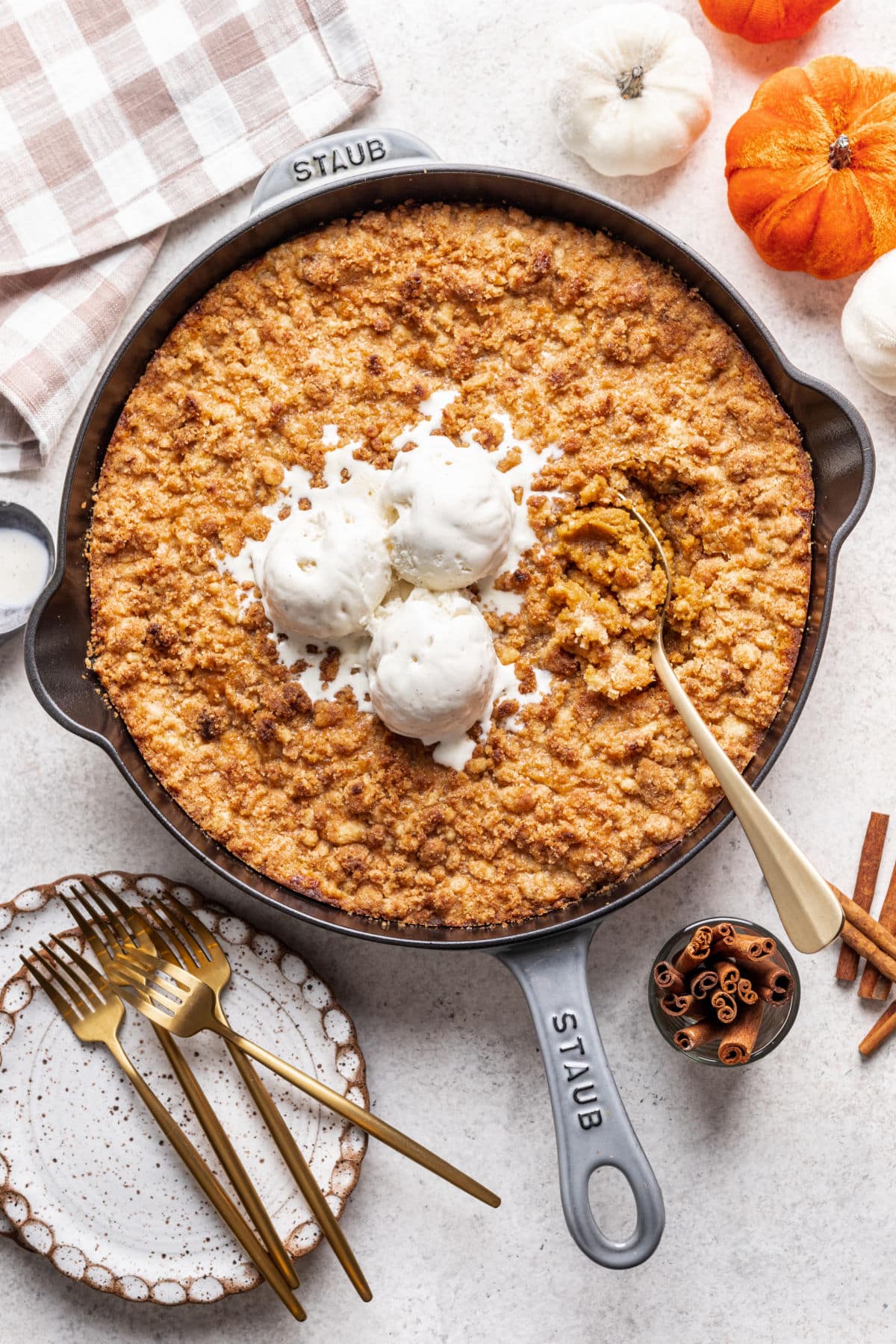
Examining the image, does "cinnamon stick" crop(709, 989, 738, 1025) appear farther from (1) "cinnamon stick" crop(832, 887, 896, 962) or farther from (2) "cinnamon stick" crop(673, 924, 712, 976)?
(1) "cinnamon stick" crop(832, 887, 896, 962)

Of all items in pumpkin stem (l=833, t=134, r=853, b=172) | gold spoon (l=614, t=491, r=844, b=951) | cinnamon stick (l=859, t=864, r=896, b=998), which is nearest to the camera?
gold spoon (l=614, t=491, r=844, b=951)

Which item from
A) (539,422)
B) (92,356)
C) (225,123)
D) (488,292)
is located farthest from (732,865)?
(225,123)

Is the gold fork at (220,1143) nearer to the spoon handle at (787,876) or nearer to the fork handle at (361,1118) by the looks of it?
the fork handle at (361,1118)

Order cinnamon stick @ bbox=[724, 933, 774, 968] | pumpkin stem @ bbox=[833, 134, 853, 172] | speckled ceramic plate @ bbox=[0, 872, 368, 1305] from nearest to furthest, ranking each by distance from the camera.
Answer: cinnamon stick @ bbox=[724, 933, 774, 968], pumpkin stem @ bbox=[833, 134, 853, 172], speckled ceramic plate @ bbox=[0, 872, 368, 1305]

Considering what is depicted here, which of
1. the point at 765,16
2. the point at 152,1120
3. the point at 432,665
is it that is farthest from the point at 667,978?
the point at 765,16

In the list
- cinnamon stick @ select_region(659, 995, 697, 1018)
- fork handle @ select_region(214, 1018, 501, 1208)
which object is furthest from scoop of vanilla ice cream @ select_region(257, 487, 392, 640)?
cinnamon stick @ select_region(659, 995, 697, 1018)

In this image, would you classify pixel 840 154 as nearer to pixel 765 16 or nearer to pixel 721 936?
pixel 765 16

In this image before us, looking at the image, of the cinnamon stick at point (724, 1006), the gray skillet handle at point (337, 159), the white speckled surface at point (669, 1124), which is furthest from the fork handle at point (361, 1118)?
the gray skillet handle at point (337, 159)
